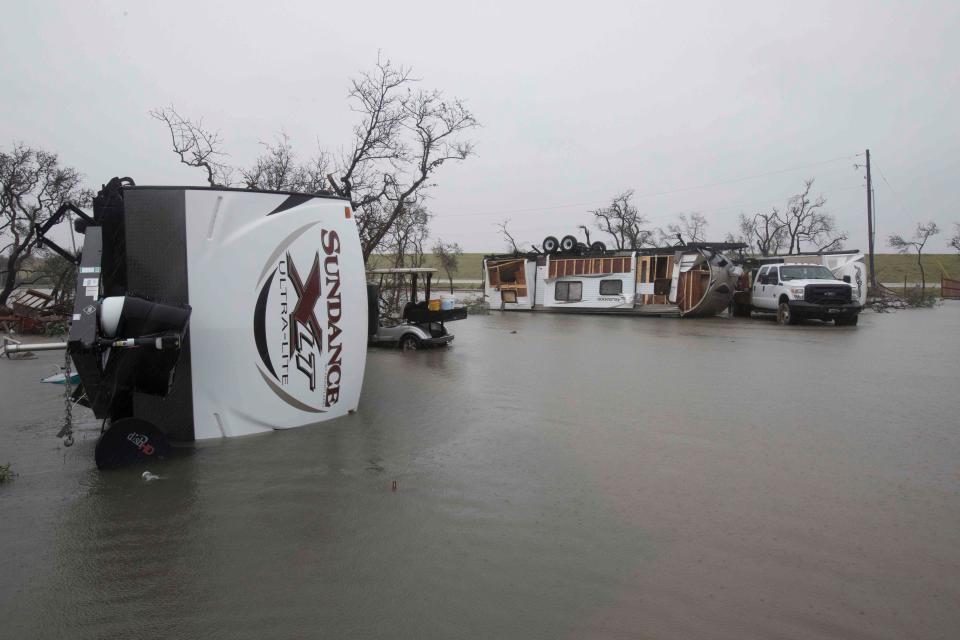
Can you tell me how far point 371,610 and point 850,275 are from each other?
87.3 feet

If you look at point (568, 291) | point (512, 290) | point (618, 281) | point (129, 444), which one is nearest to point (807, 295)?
point (618, 281)

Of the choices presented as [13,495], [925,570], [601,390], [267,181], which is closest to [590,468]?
[925,570]

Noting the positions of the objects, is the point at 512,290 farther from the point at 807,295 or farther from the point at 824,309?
the point at 824,309

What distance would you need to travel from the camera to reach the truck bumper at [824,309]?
19.8m

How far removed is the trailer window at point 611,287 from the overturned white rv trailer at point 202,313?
20.9 meters

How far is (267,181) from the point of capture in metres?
20.0

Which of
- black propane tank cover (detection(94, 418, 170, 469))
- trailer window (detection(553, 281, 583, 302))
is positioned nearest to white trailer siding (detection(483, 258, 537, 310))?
trailer window (detection(553, 281, 583, 302))

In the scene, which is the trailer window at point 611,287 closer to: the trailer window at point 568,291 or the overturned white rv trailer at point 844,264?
the trailer window at point 568,291

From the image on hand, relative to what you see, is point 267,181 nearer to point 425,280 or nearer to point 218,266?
point 425,280

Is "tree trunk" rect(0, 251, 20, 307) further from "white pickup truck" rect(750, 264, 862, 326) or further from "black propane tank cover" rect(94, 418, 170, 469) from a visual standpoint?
"white pickup truck" rect(750, 264, 862, 326)

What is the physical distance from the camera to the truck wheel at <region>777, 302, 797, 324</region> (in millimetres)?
20719

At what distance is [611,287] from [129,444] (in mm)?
22983

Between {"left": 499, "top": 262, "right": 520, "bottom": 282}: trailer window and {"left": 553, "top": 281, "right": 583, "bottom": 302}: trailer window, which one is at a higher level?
{"left": 499, "top": 262, "right": 520, "bottom": 282}: trailer window

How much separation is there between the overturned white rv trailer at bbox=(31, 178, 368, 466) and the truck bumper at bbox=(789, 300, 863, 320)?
18.2 meters
